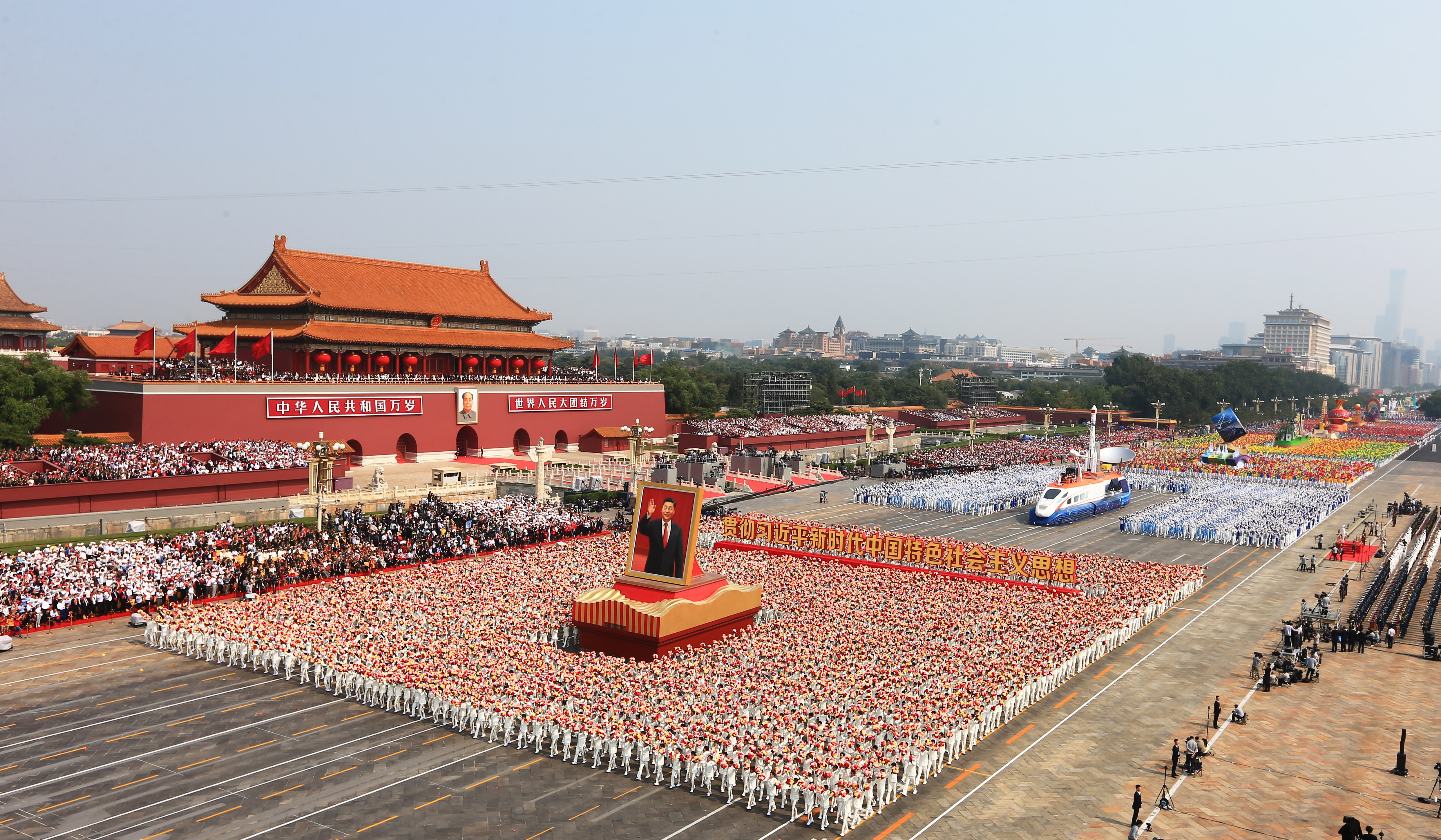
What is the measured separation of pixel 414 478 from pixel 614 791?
38.8 m

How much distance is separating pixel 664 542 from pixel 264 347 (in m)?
35.5

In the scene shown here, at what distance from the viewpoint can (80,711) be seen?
65.3 ft

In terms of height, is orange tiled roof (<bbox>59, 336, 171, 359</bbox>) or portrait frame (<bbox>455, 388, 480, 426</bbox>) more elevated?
orange tiled roof (<bbox>59, 336, 171, 359</bbox>)

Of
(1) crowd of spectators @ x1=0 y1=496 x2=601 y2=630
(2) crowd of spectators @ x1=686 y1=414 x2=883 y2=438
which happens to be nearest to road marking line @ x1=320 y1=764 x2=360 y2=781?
(1) crowd of spectators @ x1=0 y1=496 x2=601 y2=630

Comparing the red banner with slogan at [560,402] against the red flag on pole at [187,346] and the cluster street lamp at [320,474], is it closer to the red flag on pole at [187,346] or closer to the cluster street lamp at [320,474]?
the red flag on pole at [187,346]

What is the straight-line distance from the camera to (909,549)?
35.5 meters

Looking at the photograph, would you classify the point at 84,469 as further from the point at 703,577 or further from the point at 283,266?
the point at 703,577

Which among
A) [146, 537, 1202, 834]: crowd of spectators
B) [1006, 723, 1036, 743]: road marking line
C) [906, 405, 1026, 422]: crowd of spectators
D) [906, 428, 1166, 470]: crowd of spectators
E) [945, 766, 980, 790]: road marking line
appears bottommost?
[945, 766, 980, 790]: road marking line

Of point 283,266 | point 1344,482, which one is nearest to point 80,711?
point 283,266

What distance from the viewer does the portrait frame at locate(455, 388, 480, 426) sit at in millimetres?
60750

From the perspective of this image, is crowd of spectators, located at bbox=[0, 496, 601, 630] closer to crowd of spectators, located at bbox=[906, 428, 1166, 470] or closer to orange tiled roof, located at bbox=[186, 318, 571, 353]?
orange tiled roof, located at bbox=[186, 318, 571, 353]

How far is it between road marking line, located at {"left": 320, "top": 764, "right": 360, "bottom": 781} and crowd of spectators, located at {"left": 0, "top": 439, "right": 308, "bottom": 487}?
1049 inches

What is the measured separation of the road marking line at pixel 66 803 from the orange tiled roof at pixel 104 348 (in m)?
46.7

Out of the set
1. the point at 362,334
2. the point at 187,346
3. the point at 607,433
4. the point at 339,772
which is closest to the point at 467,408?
the point at 362,334
